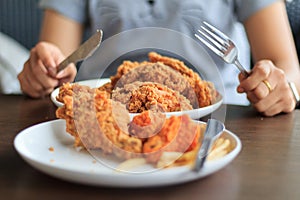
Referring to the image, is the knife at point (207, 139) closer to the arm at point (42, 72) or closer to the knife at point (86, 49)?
the knife at point (86, 49)

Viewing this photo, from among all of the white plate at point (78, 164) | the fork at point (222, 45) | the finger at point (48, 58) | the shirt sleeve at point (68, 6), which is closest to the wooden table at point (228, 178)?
the white plate at point (78, 164)

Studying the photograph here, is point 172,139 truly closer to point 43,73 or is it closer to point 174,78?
point 174,78

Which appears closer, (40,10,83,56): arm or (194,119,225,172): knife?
(194,119,225,172): knife

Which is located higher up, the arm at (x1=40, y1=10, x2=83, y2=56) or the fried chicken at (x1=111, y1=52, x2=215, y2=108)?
the fried chicken at (x1=111, y1=52, x2=215, y2=108)

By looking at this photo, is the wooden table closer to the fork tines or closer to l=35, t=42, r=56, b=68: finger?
the fork tines

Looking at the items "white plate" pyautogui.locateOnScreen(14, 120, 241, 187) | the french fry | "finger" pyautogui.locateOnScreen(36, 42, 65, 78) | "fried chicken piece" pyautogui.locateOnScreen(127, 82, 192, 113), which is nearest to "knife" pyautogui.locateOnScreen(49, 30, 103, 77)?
"finger" pyautogui.locateOnScreen(36, 42, 65, 78)

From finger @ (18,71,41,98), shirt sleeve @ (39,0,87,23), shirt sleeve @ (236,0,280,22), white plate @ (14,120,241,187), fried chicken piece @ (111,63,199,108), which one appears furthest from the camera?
shirt sleeve @ (39,0,87,23)

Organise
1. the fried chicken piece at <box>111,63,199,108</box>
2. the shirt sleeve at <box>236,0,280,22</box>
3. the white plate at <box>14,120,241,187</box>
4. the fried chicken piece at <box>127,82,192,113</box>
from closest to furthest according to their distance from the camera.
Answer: the white plate at <box>14,120,241,187</box>, the fried chicken piece at <box>127,82,192,113</box>, the fried chicken piece at <box>111,63,199,108</box>, the shirt sleeve at <box>236,0,280,22</box>

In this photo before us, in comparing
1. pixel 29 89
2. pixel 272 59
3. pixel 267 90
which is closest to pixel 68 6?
pixel 29 89

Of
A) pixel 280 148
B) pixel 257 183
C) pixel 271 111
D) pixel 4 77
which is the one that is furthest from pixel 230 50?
pixel 4 77

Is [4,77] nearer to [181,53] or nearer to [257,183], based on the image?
[181,53]
